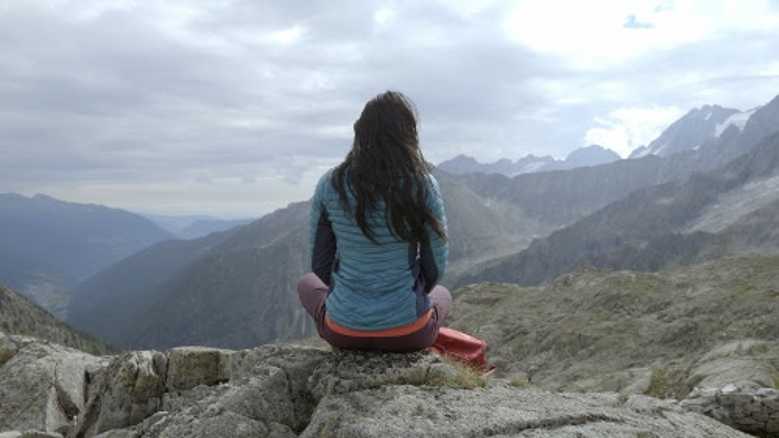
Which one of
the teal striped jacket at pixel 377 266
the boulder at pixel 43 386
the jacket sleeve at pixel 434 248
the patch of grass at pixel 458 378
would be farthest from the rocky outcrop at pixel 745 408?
the boulder at pixel 43 386

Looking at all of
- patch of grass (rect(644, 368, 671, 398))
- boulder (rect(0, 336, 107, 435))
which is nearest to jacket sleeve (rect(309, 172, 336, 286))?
boulder (rect(0, 336, 107, 435))

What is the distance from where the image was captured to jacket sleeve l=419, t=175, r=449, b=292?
936 cm

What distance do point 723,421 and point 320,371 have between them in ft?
25.2

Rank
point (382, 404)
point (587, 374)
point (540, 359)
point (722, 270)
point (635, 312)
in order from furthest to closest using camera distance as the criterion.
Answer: point (722, 270) → point (635, 312) → point (540, 359) → point (587, 374) → point (382, 404)

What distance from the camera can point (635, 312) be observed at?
2875 cm

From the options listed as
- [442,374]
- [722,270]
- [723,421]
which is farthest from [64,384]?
[722,270]

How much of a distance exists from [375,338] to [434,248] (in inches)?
66.1

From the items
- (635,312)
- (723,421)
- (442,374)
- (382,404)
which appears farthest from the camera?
(635,312)

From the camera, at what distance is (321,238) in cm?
1006

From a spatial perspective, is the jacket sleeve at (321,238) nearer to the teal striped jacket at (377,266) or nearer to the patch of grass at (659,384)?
the teal striped jacket at (377,266)

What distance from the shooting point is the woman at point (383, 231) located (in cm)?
916

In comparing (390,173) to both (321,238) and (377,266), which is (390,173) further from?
(321,238)

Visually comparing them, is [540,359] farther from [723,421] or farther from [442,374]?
[442,374]

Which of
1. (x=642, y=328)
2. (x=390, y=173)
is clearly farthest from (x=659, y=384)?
(x=390, y=173)
